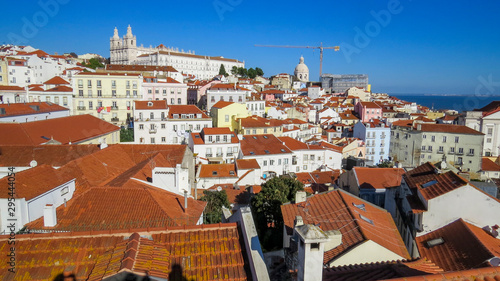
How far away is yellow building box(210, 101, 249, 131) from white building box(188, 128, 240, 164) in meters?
8.23

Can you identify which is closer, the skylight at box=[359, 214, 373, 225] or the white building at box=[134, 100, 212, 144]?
the skylight at box=[359, 214, 373, 225]

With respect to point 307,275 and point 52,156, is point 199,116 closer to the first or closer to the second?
point 52,156

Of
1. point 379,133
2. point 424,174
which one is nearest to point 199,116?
point 379,133

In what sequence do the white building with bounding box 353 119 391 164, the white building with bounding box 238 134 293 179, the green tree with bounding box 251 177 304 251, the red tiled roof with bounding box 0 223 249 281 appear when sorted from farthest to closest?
the white building with bounding box 353 119 391 164, the white building with bounding box 238 134 293 179, the green tree with bounding box 251 177 304 251, the red tiled roof with bounding box 0 223 249 281

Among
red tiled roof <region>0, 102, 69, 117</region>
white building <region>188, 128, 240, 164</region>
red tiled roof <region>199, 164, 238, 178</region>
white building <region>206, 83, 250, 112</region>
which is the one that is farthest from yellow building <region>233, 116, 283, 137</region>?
red tiled roof <region>0, 102, 69, 117</region>

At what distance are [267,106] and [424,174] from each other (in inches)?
1790

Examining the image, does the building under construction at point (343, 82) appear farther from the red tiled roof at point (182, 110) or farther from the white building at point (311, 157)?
the red tiled roof at point (182, 110)

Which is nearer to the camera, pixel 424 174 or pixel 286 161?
pixel 424 174

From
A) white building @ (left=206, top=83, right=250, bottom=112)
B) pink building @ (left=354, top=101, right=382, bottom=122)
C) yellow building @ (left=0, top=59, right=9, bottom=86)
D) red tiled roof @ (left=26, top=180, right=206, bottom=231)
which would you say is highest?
yellow building @ (left=0, top=59, right=9, bottom=86)

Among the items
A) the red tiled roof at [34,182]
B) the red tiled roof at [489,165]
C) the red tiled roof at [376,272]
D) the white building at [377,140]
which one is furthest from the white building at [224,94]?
the red tiled roof at [376,272]

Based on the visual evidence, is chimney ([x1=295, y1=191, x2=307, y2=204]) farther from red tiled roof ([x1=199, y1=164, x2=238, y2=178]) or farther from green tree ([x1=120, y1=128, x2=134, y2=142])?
green tree ([x1=120, y1=128, x2=134, y2=142])

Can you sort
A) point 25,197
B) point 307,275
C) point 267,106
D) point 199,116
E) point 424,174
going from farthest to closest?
point 267,106 → point 199,116 → point 424,174 → point 25,197 → point 307,275

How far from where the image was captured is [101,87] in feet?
153

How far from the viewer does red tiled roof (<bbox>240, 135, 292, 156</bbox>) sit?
35062mm
